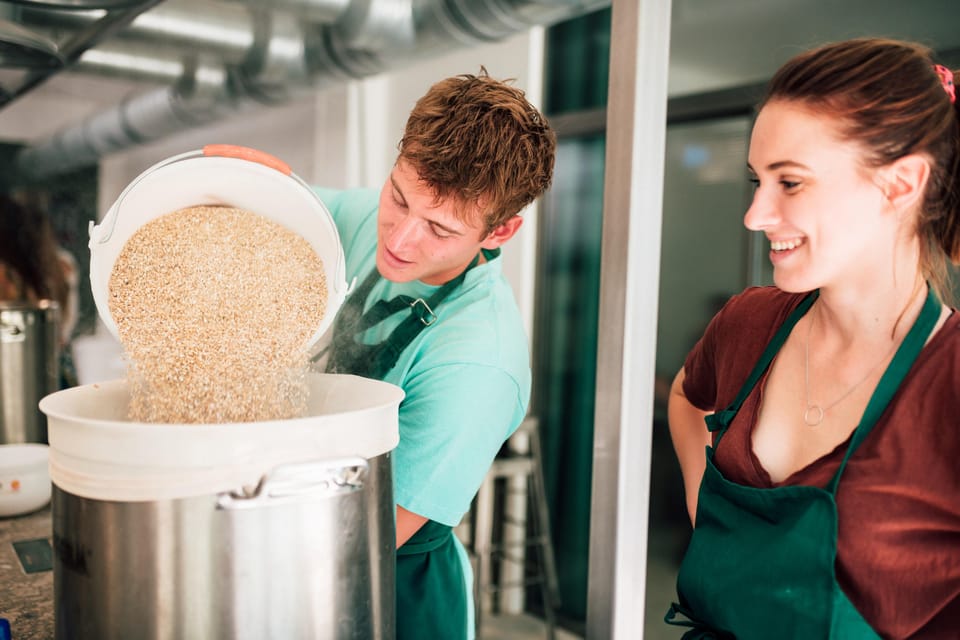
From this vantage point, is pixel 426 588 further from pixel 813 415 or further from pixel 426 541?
pixel 813 415

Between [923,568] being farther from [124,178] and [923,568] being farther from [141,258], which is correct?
[124,178]

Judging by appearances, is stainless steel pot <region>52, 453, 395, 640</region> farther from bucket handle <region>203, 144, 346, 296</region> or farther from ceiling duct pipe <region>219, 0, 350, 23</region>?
ceiling duct pipe <region>219, 0, 350, 23</region>

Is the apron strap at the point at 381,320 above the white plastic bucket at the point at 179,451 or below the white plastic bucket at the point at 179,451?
above

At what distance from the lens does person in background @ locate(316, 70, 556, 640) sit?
3.34ft

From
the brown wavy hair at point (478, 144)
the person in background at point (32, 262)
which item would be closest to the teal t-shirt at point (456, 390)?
the brown wavy hair at point (478, 144)

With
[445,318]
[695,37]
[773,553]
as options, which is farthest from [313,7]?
[695,37]

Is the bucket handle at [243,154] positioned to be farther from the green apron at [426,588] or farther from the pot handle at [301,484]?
the green apron at [426,588]

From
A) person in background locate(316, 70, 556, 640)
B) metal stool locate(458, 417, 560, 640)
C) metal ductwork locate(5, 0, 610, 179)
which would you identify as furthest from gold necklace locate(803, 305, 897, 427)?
metal stool locate(458, 417, 560, 640)

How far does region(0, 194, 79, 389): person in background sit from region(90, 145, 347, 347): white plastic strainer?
2.24 ft

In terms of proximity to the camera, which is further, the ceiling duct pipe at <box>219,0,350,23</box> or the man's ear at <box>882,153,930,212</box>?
the ceiling duct pipe at <box>219,0,350,23</box>

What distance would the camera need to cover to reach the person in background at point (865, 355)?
2.63 ft

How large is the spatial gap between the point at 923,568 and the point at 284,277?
0.79m

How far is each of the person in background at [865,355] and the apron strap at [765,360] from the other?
8cm

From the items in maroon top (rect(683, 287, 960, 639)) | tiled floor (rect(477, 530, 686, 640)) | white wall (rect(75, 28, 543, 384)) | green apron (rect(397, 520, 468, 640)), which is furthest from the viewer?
tiled floor (rect(477, 530, 686, 640))
